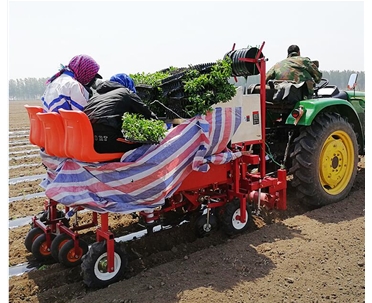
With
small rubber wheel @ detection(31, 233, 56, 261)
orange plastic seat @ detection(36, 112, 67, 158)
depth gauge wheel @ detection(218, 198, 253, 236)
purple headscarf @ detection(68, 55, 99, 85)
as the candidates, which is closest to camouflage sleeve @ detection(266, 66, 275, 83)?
depth gauge wheel @ detection(218, 198, 253, 236)

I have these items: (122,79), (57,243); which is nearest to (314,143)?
(122,79)

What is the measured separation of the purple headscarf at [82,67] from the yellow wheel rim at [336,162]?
3.16m

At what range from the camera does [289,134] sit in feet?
18.8

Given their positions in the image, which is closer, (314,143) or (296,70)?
(314,143)

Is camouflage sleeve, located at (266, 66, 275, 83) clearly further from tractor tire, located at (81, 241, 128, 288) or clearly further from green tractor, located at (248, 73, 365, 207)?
tractor tire, located at (81, 241, 128, 288)

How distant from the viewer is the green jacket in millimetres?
6055

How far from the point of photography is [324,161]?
5.64 meters

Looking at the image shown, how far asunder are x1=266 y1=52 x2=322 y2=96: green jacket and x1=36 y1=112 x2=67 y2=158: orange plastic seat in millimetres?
3559

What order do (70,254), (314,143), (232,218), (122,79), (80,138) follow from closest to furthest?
(80,138), (70,254), (122,79), (232,218), (314,143)

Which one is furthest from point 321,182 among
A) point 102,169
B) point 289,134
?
point 102,169

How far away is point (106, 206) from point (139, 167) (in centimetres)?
45

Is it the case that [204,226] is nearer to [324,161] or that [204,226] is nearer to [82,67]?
[324,161]

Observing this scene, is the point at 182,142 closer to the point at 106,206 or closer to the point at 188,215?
the point at 106,206

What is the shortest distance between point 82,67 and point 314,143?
303cm
